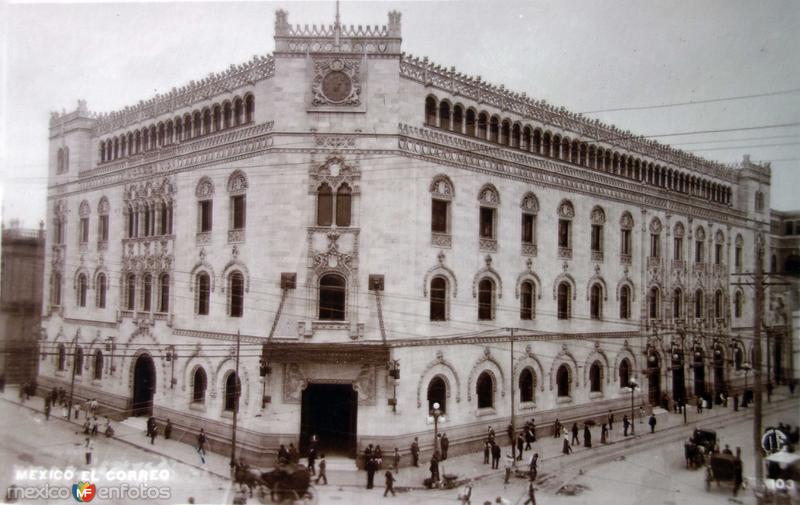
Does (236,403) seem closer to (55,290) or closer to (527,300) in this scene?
(527,300)

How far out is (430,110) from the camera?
24812 millimetres

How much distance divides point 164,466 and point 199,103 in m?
15.6

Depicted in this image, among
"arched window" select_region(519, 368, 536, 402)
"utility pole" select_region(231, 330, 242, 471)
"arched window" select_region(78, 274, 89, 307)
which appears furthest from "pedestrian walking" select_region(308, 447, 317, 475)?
"arched window" select_region(78, 274, 89, 307)

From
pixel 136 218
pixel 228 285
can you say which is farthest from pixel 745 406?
pixel 136 218

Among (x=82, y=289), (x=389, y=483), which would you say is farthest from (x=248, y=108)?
(x=82, y=289)

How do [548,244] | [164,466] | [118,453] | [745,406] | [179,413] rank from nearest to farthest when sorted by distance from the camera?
[164,466] < [118,453] < [179,413] < [548,244] < [745,406]

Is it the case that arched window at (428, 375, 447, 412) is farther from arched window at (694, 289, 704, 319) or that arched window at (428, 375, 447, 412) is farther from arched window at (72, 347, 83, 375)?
arched window at (694, 289, 704, 319)

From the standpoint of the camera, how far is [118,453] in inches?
954

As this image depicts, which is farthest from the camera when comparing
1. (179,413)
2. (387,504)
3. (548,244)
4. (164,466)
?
(548,244)

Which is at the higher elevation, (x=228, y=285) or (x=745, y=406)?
(x=228, y=285)

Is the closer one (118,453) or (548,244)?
(118,453)

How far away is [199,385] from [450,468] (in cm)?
1164

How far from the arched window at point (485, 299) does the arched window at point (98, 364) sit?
67.1ft

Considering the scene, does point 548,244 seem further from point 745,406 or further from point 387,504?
point 745,406
